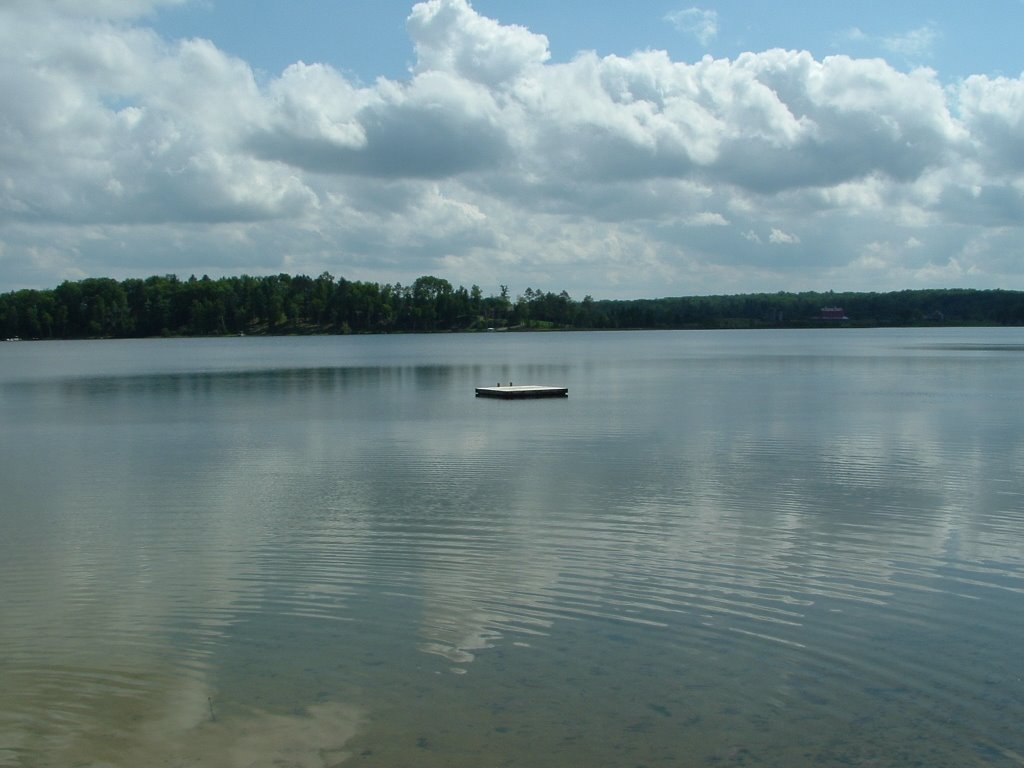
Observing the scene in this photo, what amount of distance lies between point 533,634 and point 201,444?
1874cm

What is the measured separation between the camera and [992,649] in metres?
9.45

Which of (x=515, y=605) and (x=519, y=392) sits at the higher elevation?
(x=519, y=392)

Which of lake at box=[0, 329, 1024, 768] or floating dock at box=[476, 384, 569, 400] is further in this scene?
floating dock at box=[476, 384, 569, 400]

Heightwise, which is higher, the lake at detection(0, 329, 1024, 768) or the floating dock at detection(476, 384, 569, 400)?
the floating dock at detection(476, 384, 569, 400)

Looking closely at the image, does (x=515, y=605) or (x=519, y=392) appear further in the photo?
(x=519, y=392)

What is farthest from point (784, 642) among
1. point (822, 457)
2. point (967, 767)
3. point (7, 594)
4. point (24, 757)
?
point (822, 457)

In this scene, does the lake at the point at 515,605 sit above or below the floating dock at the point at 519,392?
below

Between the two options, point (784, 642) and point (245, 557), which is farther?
point (245, 557)

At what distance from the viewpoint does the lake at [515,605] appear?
776cm

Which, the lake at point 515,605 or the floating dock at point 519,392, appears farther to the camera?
the floating dock at point 519,392

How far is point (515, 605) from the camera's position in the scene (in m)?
10.9

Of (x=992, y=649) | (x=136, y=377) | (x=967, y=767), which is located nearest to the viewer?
(x=967, y=767)

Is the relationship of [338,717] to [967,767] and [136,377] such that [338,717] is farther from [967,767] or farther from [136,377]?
[136,377]

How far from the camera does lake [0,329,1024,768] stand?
7762mm
